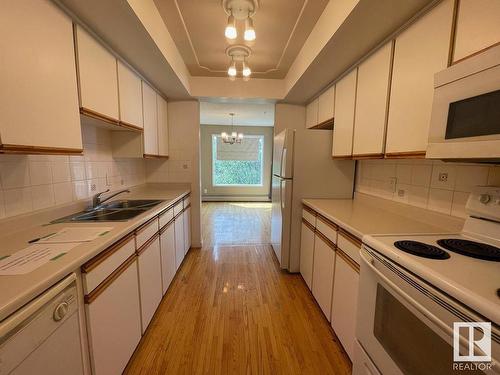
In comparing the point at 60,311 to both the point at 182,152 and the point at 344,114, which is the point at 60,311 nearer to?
the point at 344,114

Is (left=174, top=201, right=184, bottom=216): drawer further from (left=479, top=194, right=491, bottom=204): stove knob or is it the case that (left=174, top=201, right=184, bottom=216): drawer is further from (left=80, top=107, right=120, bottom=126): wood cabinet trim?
(left=479, top=194, right=491, bottom=204): stove knob

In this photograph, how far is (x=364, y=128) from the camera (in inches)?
70.7

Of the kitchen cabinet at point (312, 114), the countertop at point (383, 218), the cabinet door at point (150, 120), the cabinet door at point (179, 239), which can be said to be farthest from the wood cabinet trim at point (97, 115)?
the kitchen cabinet at point (312, 114)

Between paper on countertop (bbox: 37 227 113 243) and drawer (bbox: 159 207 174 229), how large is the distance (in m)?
0.69

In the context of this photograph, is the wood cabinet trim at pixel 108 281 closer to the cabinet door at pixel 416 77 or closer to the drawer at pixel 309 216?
the drawer at pixel 309 216

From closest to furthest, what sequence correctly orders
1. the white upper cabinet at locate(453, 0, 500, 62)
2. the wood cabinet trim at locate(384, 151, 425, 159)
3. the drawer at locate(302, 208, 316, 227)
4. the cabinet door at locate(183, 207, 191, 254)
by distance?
the white upper cabinet at locate(453, 0, 500, 62)
the wood cabinet trim at locate(384, 151, 425, 159)
the drawer at locate(302, 208, 316, 227)
the cabinet door at locate(183, 207, 191, 254)

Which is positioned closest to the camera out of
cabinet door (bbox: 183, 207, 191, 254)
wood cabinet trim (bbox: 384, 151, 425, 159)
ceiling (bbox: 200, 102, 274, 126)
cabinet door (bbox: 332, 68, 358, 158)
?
wood cabinet trim (bbox: 384, 151, 425, 159)

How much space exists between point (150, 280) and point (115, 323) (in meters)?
0.51

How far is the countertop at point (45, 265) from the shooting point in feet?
2.26

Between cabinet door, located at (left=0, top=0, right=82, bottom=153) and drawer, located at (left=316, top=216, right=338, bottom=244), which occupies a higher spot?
cabinet door, located at (left=0, top=0, right=82, bottom=153)

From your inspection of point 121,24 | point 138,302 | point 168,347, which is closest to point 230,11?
point 121,24

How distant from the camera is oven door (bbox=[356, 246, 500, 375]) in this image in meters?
0.70

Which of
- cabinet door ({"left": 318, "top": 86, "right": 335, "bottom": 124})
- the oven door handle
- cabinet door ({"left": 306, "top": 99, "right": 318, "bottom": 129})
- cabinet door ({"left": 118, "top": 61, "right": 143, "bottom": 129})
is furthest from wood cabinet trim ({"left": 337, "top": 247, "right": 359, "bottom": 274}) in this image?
cabinet door ({"left": 118, "top": 61, "right": 143, "bottom": 129})

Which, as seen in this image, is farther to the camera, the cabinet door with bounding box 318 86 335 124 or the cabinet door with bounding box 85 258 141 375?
the cabinet door with bounding box 318 86 335 124
